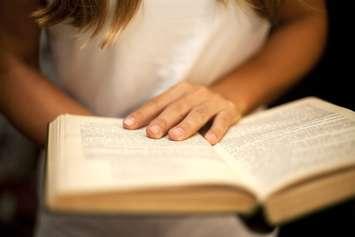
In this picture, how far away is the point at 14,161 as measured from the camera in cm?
98

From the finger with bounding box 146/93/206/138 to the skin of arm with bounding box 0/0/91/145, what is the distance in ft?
0.49

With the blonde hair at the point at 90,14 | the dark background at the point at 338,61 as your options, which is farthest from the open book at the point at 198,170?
the dark background at the point at 338,61

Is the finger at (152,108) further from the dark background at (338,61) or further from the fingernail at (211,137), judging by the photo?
the dark background at (338,61)

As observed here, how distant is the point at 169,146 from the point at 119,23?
22 cm

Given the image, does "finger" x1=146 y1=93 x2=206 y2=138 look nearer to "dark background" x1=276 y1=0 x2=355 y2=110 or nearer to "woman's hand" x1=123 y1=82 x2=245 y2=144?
"woman's hand" x1=123 y1=82 x2=245 y2=144

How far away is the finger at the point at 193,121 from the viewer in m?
0.55

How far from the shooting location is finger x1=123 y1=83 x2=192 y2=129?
1.92 ft

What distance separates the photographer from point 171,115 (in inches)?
23.0

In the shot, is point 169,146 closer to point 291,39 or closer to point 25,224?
point 291,39

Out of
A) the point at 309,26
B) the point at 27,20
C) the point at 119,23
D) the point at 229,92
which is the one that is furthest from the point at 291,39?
the point at 27,20

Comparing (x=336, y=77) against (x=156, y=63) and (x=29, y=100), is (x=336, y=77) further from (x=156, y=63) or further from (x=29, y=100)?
(x=29, y=100)

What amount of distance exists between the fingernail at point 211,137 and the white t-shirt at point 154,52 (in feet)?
0.69

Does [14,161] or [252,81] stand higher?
[252,81]

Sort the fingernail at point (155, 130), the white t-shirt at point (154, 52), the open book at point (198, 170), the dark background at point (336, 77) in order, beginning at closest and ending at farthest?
1. the open book at point (198, 170)
2. the fingernail at point (155, 130)
3. the white t-shirt at point (154, 52)
4. the dark background at point (336, 77)
